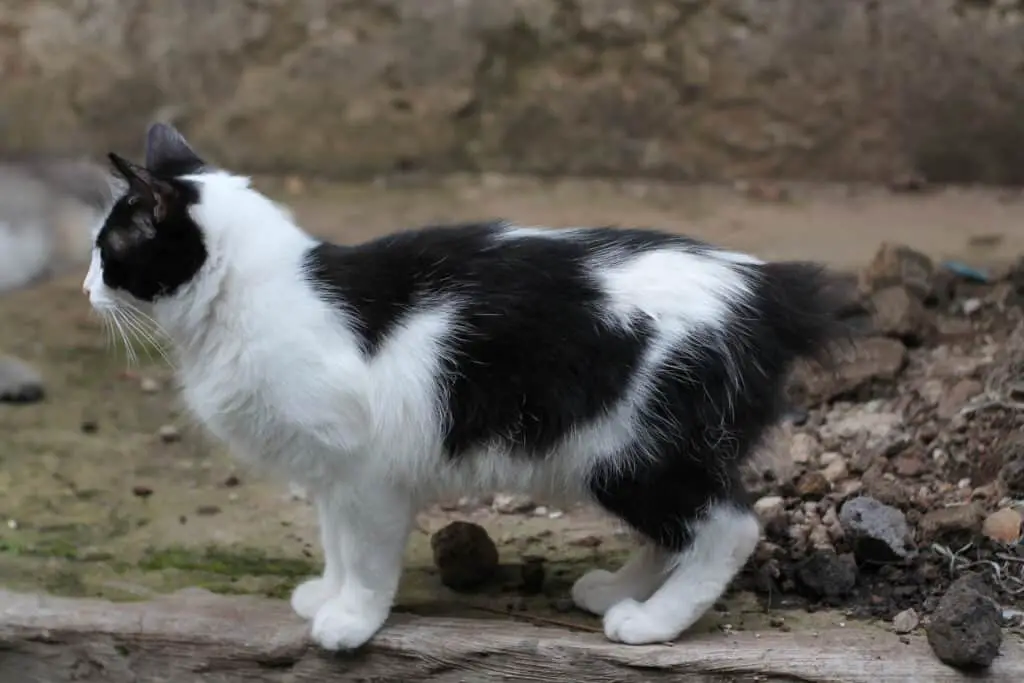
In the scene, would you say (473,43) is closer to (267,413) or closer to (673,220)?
(673,220)

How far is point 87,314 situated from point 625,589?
1.92 meters

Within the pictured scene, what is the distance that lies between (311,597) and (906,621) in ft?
2.83

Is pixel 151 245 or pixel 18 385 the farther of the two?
pixel 18 385

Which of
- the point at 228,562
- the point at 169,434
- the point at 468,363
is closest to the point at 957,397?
the point at 468,363

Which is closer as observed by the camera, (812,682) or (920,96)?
(812,682)

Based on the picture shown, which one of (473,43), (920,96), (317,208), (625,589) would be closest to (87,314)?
(317,208)

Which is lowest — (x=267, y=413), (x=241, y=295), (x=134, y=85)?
(x=267, y=413)

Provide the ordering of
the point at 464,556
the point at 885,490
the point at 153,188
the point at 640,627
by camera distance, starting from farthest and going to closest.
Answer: the point at 885,490 → the point at 464,556 → the point at 640,627 → the point at 153,188

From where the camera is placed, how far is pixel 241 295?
5.41 feet

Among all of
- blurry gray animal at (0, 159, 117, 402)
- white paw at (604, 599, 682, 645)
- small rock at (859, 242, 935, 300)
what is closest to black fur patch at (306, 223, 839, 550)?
white paw at (604, 599, 682, 645)

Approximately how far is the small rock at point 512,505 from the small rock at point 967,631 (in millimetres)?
851

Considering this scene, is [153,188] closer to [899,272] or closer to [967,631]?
[967,631]

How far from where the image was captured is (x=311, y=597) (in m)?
1.83

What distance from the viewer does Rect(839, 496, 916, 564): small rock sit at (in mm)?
1889
